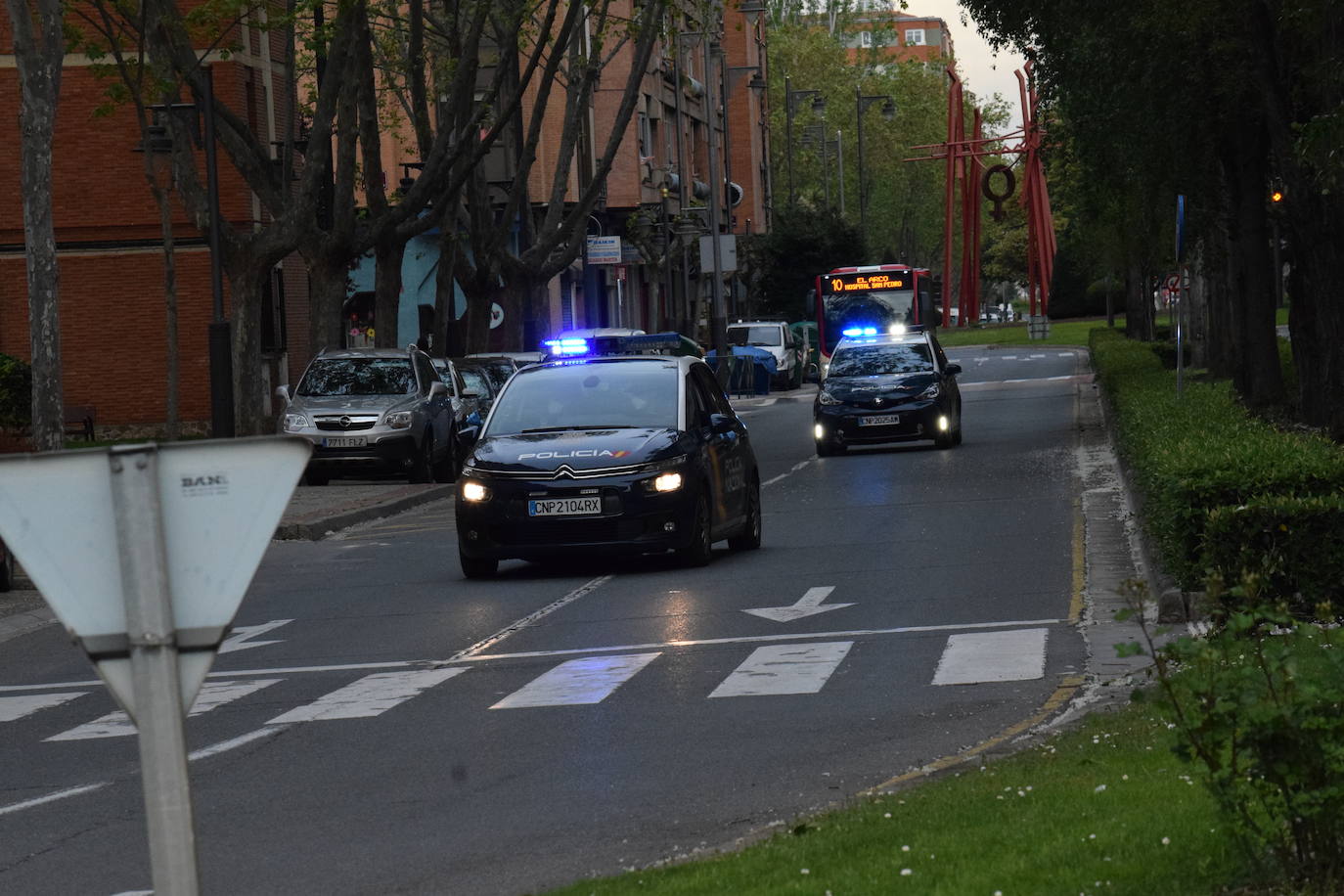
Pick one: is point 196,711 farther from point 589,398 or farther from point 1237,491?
point 589,398

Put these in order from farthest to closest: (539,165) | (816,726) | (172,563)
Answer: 1. (539,165)
2. (816,726)
3. (172,563)

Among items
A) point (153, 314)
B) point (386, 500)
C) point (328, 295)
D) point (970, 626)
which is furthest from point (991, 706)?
point (153, 314)

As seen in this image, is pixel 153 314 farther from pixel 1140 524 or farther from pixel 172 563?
pixel 172 563

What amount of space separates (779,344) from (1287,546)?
47.4 meters

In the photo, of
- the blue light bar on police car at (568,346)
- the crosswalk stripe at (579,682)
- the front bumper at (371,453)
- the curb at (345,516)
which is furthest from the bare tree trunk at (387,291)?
the crosswalk stripe at (579,682)

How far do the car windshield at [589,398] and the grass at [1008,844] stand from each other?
904 centimetres

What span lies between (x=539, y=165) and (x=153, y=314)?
1691 centimetres

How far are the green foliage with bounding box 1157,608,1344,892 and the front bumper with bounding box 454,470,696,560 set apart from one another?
10.5m

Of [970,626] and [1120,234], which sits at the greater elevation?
[1120,234]

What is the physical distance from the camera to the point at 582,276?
202ft

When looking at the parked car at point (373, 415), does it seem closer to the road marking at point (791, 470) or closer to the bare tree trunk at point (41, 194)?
the road marking at point (791, 470)

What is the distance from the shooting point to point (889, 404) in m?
30.1

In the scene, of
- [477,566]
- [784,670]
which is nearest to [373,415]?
[477,566]

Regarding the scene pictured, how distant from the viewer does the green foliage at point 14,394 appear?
3559 cm
